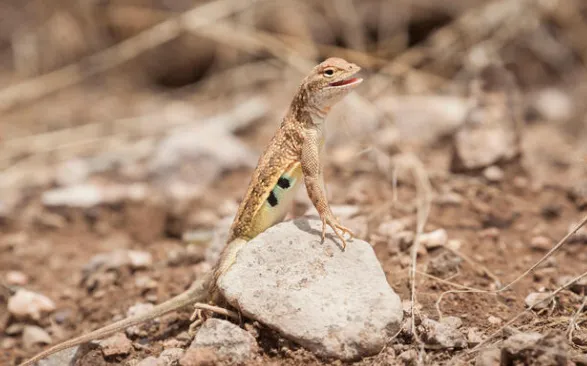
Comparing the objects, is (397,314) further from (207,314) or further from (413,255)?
(207,314)

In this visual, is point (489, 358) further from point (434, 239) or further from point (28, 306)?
point (28, 306)

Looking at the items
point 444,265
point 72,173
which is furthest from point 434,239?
point 72,173

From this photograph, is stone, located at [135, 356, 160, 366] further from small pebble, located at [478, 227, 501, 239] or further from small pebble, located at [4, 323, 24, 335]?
small pebble, located at [478, 227, 501, 239]

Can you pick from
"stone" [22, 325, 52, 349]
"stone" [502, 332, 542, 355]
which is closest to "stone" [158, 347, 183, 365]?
"stone" [22, 325, 52, 349]

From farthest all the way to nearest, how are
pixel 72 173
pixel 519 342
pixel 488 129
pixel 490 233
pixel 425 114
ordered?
1. pixel 425 114
2. pixel 72 173
3. pixel 488 129
4. pixel 490 233
5. pixel 519 342

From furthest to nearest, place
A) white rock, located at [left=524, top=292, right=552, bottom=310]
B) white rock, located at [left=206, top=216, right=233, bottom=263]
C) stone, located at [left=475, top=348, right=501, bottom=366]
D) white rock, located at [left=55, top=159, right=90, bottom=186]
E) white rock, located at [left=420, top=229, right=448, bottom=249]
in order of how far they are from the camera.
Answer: white rock, located at [left=55, top=159, right=90, bottom=186] < white rock, located at [left=206, top=216, right=233, bottom=263] < white rock, located at [left=420, top=229, right=448, bottom=249] < white rock, located at [left=524, top=292, right=552, bottom=310] < stone, located at [left=475, top=348, right=501, bottom=366]

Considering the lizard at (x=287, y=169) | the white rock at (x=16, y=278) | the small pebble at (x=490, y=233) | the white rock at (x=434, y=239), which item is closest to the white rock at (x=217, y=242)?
the lizard at (x=287, y=169)

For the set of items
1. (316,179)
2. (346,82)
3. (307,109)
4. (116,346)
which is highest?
(346,82)
